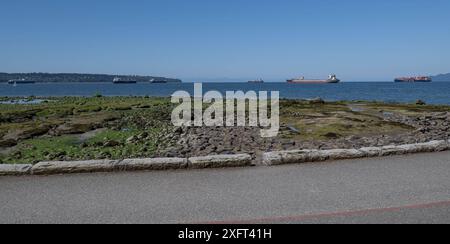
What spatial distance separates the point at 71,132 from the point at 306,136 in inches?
587

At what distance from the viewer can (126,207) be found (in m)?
6.40

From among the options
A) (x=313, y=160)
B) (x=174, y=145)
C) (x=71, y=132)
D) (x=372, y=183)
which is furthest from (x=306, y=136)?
(x=71, y=132)

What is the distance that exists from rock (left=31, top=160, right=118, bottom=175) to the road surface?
25 cm

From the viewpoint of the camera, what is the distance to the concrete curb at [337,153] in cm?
934

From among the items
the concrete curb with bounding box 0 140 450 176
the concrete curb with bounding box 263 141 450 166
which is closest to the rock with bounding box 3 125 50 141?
the concrete curb with bounding box 0 140 450 176

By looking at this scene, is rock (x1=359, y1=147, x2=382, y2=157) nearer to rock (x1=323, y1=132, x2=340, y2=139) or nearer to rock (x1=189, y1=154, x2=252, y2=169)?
rock (x1=189, y1=154, x2=252, y2=169)

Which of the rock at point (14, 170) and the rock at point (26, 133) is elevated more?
the rock at point (14, 170)

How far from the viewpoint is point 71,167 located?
335 inches

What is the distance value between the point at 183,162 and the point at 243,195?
2289 mm

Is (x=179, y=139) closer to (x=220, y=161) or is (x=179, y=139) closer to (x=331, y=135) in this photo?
(x=331, y=135)

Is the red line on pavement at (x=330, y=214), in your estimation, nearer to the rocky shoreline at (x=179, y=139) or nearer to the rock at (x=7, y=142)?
the rocky shoreline at (x=179, y=139)

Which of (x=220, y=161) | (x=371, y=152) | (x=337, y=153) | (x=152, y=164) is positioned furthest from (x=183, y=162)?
(x=371, y=152)

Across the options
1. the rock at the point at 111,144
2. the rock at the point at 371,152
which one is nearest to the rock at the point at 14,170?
the rock at the point at 371,152

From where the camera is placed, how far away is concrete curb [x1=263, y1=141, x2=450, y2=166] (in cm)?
934
